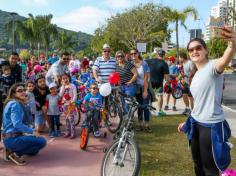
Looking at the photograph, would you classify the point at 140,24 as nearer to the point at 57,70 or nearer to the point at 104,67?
the point at 57,70

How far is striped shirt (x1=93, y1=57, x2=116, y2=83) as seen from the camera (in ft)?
26.0

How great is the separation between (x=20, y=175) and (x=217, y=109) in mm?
3030

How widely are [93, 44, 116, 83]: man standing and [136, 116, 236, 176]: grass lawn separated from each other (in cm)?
145

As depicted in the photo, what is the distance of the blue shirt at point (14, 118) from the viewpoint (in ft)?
18.4

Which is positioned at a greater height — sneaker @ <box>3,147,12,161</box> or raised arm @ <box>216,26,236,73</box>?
raised arm @ <box>216,26,236,73</box>

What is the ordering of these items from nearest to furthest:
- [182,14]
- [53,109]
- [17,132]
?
[17,132]
[53,109]
[182,14]

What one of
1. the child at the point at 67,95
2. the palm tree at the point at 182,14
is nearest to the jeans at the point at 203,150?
the child at the point at 67,95

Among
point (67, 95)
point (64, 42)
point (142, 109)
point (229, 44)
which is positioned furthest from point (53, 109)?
point (64, 42)

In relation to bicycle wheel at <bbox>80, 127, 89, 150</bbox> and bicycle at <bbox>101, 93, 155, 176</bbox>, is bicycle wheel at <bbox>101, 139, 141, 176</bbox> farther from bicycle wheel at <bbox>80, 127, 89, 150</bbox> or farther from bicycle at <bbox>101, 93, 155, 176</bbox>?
bicycle wheel at <bbox>80, 127, 89, 150</bbox>

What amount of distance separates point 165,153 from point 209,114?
281cm

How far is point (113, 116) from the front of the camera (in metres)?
7.86

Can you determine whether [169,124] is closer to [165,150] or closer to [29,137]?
[165,150]

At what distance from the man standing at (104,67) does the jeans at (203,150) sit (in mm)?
4235

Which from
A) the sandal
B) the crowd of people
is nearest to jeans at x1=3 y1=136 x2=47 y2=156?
the crowd of people
